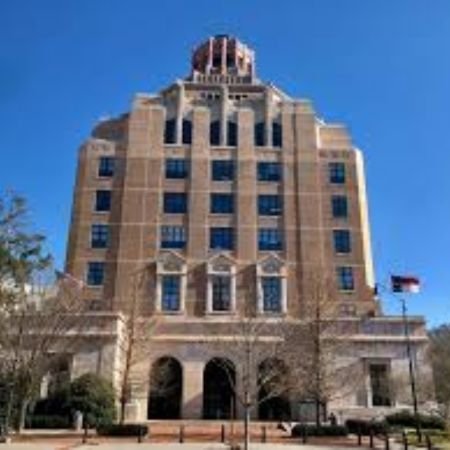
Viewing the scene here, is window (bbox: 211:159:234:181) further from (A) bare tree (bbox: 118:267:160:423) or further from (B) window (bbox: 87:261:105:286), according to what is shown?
(B) window (bbox: 87:261:105:286)

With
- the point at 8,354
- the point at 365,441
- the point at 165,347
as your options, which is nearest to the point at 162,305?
the point at 165,347

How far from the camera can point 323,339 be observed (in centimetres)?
4600

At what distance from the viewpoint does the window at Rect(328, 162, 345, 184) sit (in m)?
61.1

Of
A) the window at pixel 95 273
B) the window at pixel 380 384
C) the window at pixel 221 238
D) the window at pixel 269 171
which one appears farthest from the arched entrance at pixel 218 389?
the window at pixel 269 171

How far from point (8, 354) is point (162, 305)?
761 inches

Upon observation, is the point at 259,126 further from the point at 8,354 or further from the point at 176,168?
the point at 8,354

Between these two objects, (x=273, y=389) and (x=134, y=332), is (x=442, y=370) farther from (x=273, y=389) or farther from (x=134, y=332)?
(x=134, y=332)

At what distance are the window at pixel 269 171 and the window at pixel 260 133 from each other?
2.42 m

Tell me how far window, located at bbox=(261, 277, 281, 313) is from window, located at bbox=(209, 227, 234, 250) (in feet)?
15.6

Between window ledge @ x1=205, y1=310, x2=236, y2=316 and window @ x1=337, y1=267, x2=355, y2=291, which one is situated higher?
window @ x1=337, y1=267, x2=355, y2=291

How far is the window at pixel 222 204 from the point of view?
59.5 m

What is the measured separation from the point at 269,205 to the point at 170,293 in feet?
41.3

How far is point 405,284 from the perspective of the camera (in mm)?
41688

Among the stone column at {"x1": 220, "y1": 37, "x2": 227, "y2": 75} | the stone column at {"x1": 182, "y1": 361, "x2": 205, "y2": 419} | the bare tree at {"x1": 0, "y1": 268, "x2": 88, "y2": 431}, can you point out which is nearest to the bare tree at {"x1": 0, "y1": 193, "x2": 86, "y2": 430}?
the bare tree at {"x1": 0, "y1": 268, "x2": 88, "y2": 431}
